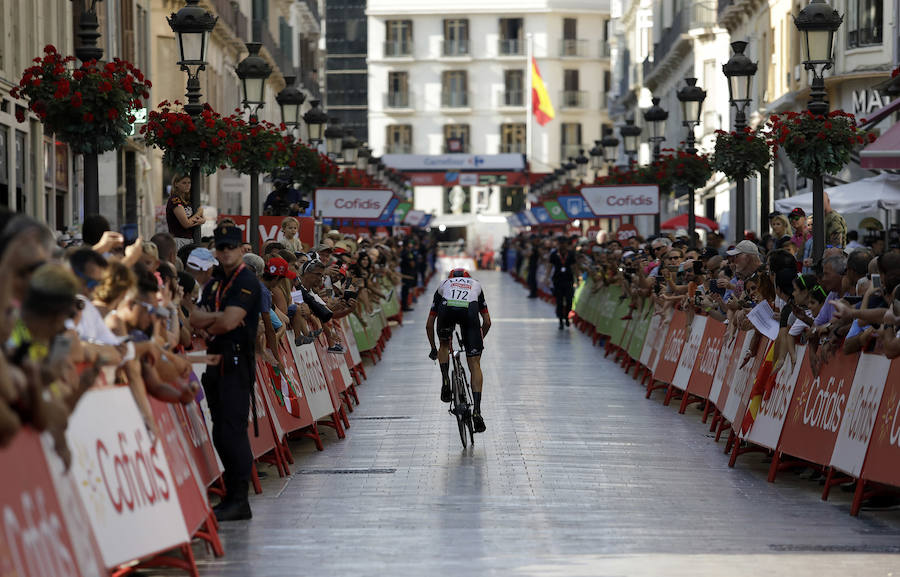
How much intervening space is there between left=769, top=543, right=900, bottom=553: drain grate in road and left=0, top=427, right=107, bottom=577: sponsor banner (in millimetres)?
4628

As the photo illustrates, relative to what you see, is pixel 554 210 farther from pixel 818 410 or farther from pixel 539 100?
pixel 539 100

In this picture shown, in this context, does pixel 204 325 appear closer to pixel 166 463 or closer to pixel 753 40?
pixel 166 463

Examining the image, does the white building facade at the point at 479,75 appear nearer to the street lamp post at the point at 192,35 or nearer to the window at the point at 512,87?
the window at the point at 512,87

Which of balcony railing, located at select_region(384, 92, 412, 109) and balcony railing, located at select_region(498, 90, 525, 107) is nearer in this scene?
balcony railing, located at select_region(384, 92, 412, 109)

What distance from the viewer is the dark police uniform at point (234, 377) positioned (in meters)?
12.0

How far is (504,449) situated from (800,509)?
4303mm

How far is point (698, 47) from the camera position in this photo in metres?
59.5

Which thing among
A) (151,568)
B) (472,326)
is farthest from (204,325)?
(472,326)

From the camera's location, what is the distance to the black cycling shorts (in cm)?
1789

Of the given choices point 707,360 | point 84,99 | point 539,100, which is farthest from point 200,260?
point 539,100

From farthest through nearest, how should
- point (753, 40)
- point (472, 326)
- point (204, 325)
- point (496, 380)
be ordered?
point (753, 40)
point (496, 380)
point (472, 326)
point (204, 325)

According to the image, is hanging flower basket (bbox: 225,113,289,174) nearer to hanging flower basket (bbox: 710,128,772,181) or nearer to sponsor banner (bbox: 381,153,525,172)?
hanging flower basket (bbox: 710,128,772,181)

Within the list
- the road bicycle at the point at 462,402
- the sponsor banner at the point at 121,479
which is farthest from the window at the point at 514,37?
the sponsor banner at the point at 121,479

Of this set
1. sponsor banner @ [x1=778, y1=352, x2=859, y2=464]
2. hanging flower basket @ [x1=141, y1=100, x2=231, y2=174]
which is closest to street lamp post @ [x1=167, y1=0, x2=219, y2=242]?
hanging flower basket @ [x1=141, y1=100, x2=231, y2=174]
